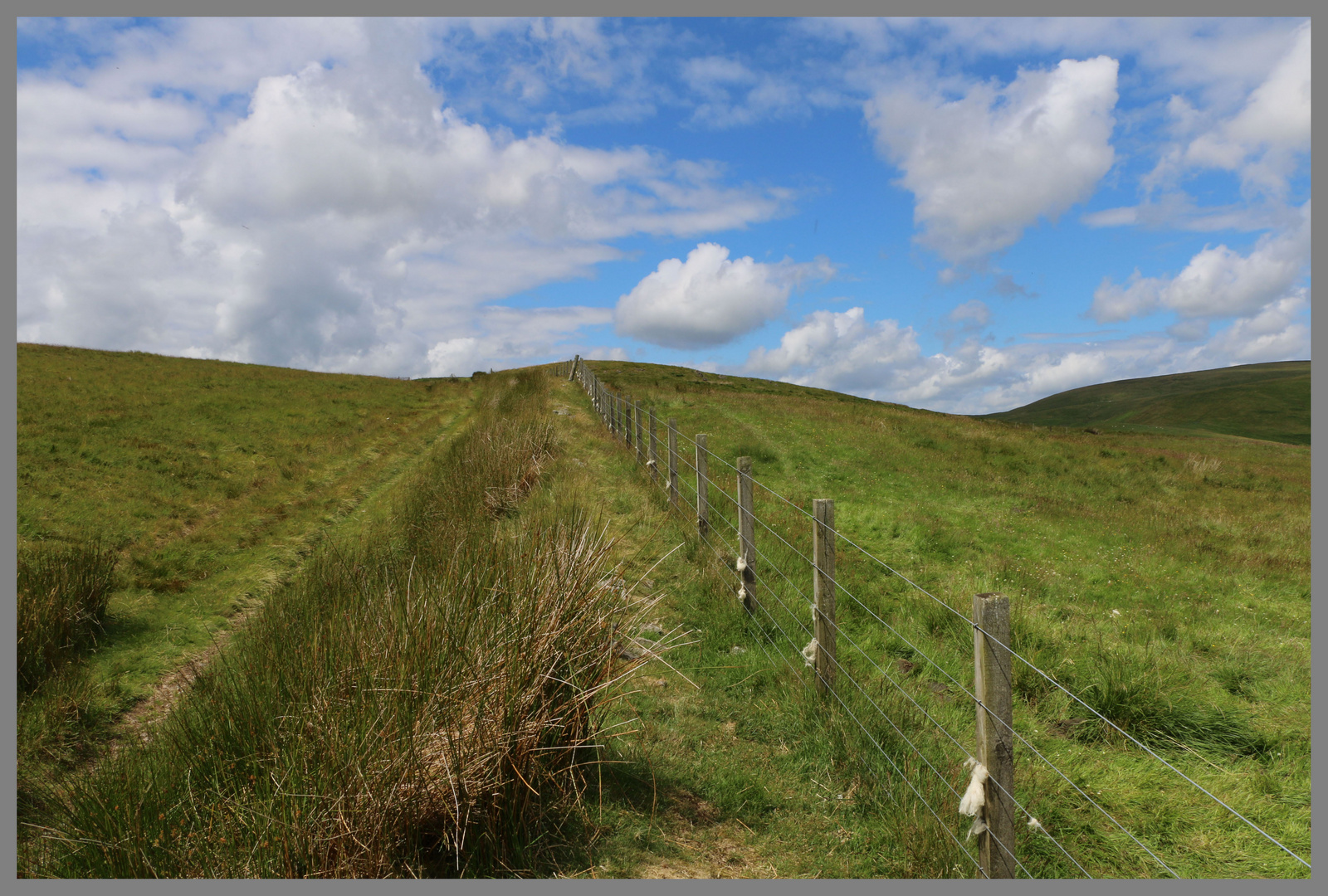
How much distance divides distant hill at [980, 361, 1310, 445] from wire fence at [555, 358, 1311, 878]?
47.7 m

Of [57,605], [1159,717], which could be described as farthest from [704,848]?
[57,605]

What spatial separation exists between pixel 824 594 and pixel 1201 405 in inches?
4643

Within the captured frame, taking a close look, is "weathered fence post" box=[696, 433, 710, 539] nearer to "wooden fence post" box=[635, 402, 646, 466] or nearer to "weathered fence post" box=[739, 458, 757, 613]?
"weathered fence post" box=[739, 458, 757, 613]

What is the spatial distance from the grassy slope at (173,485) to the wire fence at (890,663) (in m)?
5.09

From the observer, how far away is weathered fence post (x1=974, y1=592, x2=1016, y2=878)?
2746 mm

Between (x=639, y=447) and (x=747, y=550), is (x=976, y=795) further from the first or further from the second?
(x=639, y=447)

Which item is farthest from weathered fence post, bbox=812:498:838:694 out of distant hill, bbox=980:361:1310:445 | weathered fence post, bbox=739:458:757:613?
distant hill, bbox=980:361:1310:445

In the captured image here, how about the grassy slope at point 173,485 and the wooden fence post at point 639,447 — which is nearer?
the grassy slope at point 173,485

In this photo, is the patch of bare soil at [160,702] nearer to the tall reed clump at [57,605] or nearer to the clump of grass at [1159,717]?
the tall reed clump at [57,605]

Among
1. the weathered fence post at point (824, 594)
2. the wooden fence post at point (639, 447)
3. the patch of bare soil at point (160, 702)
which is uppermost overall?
the wooden fence post at point (639, 447)

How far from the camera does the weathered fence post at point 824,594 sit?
466cm

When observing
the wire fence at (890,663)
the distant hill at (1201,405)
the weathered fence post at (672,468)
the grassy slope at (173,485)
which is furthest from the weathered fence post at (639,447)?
the distant hill at (1201,405)

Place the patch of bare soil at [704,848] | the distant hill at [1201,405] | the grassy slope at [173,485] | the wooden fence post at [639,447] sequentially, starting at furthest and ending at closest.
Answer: the distant hill at [1201,405] < the wooden fence post at [639,447] < the grassy slope at [173,485] < the patch of bare soil at [704,848]

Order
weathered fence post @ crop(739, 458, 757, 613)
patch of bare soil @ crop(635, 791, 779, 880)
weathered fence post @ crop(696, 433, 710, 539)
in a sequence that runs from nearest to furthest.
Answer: patch of bare soil @ crop(635, 791, 779, 880) < weathered fence post @ crop(739, 458, 757, 613) < weathered fence post @ crop(696, 433, 710, 539)
